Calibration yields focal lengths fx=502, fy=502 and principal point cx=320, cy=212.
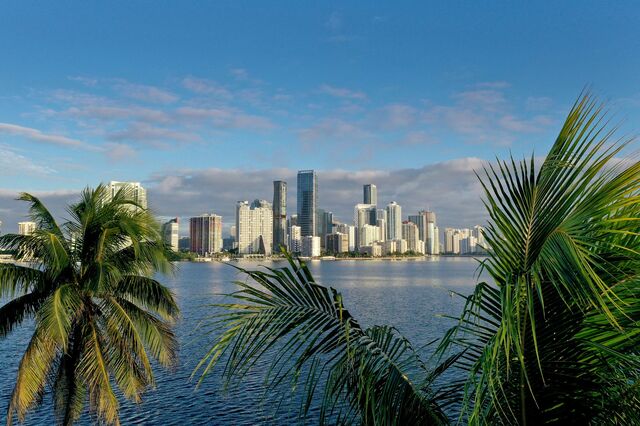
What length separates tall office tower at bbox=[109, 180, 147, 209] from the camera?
42.4ft

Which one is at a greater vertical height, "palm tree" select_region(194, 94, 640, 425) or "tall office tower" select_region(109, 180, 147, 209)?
"tall office tower" select_region(109, 180, 147, 209)

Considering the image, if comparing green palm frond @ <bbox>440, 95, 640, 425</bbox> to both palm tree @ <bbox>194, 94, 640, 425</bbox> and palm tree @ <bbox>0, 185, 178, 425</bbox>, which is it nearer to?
palm tree @ <bbox>194, 94, 640, 425</bbox>

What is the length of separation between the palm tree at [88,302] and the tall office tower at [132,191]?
0.40 feet

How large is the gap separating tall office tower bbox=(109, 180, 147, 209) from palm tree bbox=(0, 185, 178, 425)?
0.40ft

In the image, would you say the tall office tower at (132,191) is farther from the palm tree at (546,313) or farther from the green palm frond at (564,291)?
the green palm frond at (564,291)

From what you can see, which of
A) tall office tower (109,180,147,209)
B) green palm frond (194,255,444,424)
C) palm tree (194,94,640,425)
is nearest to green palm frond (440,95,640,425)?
palm tree (194,94,640,425)

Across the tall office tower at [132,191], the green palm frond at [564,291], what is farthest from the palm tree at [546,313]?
the tall office tower at [132,191]

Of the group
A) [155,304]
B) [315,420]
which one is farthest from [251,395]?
[155,304]

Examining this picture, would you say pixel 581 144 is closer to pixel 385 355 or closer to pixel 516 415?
pixel 516 415

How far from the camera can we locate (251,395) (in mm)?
26297

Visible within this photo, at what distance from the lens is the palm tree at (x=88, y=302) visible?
10641mm

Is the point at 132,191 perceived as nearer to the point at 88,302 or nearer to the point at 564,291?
the point at 88,302

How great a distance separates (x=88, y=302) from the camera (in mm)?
11641

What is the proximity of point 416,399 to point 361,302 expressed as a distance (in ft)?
204
